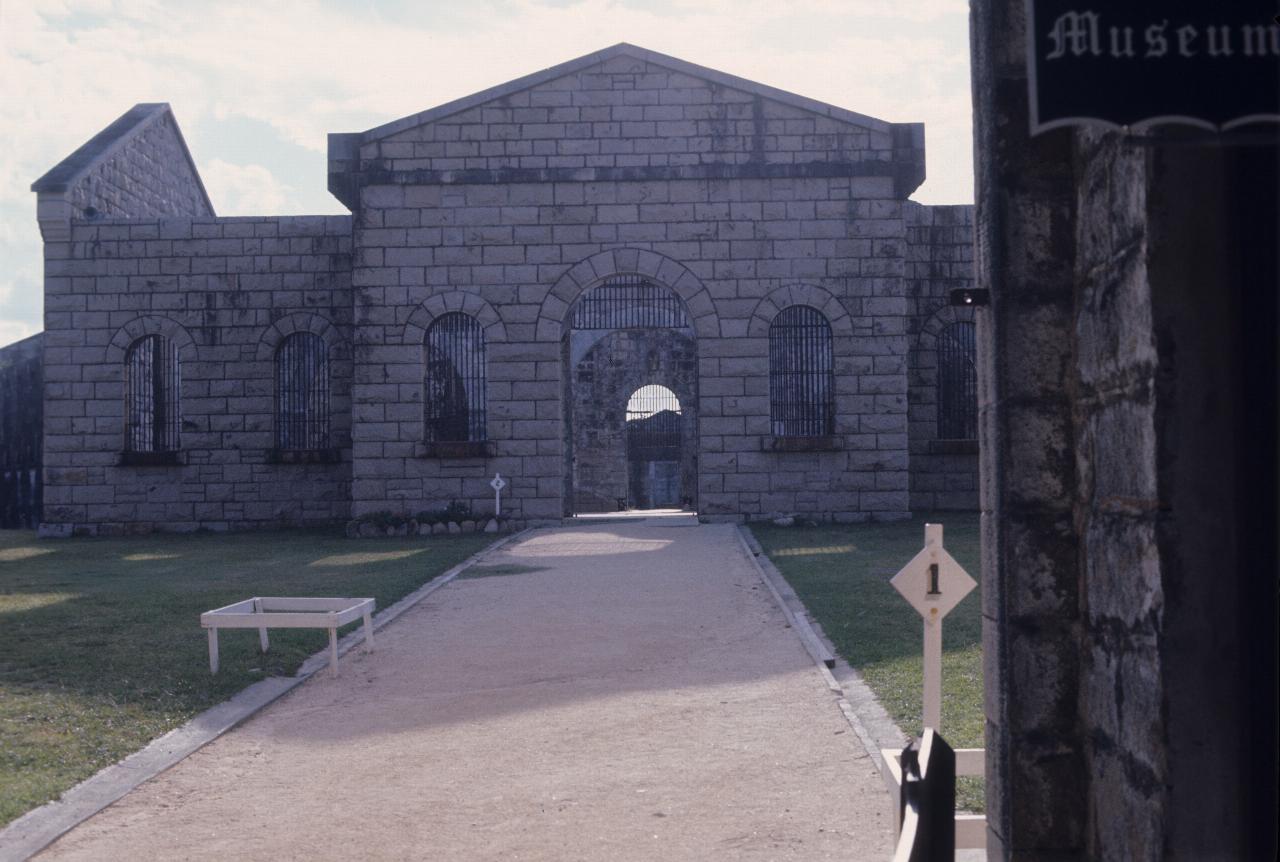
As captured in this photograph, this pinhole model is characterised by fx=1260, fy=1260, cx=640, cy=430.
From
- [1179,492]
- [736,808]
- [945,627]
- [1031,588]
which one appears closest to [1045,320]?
[1031,588]

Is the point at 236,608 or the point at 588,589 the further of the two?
the point at 588,589

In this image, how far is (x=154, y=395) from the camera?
1834 cm

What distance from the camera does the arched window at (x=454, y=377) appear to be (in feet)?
55.9

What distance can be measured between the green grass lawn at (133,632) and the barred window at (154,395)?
7.13 feet

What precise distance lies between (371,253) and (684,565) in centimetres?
714

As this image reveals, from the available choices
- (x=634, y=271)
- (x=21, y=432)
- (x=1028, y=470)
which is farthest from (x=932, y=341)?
(x=1028, y=470)

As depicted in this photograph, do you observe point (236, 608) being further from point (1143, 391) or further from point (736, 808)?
point (1143, 391)

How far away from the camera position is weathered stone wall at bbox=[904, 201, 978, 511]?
59.0ft

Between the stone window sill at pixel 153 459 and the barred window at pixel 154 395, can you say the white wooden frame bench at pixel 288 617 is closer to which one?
the stone window sill at pixel 153 459

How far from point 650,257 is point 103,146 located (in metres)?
8.92

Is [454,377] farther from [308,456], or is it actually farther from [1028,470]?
[1028,470]

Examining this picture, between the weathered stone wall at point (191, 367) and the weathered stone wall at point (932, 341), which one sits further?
the weathered stone wall at point (191, 367)

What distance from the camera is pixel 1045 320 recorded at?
304cm

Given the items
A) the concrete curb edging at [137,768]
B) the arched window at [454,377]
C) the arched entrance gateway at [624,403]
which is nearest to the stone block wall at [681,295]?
the arched window at [454,377]
